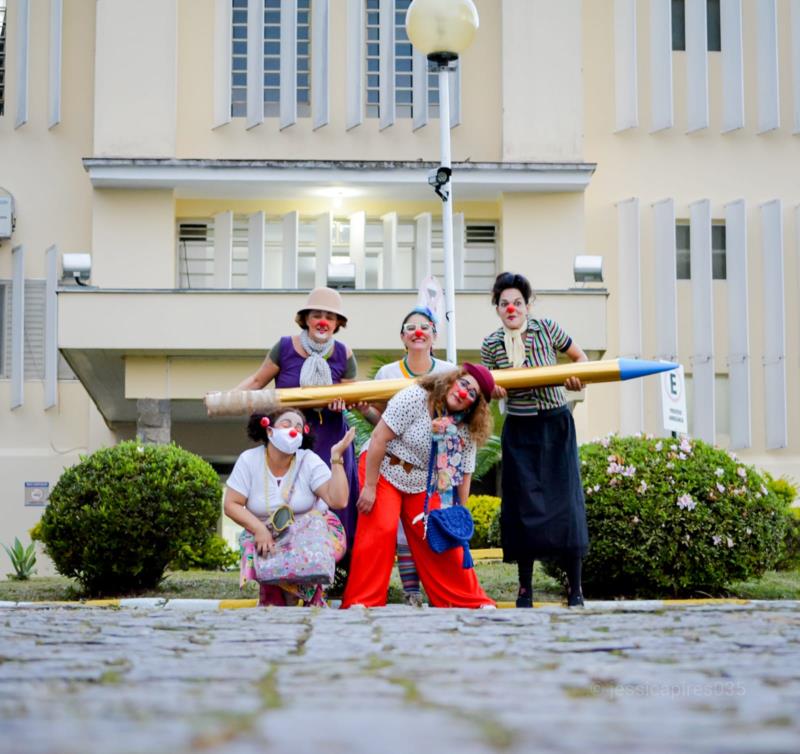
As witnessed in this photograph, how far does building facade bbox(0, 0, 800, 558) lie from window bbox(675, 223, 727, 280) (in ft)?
0.15

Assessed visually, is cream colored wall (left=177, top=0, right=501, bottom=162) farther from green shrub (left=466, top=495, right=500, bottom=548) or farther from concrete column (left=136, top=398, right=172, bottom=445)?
green shrub (left=466, top=495, right=500, bottom=548)

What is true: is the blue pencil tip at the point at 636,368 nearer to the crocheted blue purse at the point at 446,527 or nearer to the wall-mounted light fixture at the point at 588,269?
the crocheted blue purse at the point at 446,527

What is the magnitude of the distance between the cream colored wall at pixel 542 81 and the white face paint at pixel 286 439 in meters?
14.6

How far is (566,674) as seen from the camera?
4.38 m

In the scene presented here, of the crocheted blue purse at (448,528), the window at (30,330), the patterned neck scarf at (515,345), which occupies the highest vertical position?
the window at (30,330)

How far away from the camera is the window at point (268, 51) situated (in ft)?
76.9

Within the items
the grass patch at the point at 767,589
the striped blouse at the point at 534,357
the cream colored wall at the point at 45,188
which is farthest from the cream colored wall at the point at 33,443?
the striped blouse at the point at 534,357

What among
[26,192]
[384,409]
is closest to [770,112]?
[26,192]

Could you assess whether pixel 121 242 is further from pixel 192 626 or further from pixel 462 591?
pixel 192 626

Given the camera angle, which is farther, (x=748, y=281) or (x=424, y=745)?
(x=748, y=281)

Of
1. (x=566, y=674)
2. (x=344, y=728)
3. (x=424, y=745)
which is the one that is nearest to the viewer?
(x=424, y=745)

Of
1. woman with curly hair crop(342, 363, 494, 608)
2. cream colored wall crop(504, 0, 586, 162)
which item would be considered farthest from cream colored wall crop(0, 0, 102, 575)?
woman with curly hair crop(342, 363, 494, 608)

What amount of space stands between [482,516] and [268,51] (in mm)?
9258

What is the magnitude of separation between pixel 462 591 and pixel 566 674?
439 centimetres
